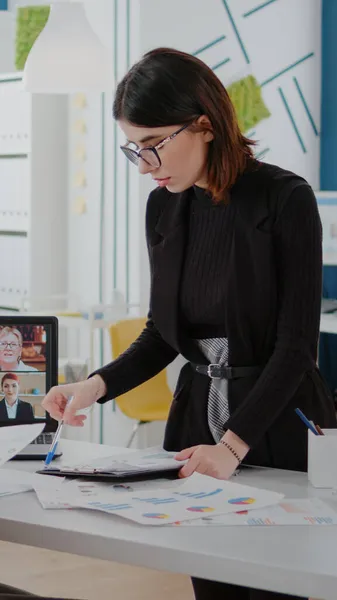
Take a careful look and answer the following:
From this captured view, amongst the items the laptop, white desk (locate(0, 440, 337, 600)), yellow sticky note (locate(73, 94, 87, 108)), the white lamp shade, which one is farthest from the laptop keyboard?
yellow sticky note (locate(73, 94, 87, 108))

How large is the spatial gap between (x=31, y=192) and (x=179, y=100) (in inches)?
157

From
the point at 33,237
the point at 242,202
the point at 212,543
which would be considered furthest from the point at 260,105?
the point at 212,543

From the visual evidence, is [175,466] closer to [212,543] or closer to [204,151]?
[212,543]

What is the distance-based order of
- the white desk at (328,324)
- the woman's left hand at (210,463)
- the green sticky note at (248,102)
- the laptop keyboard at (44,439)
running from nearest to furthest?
the woman's left hand at (210,463) < the laptop keyboard at (44,439) < the white desk at (328,324) < the green sticky note at (248,102)

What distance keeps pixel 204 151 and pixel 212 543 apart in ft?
2.52

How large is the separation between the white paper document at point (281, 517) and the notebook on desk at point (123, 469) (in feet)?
0.76

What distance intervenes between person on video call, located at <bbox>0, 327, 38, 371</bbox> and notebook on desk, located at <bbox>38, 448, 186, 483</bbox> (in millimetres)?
329

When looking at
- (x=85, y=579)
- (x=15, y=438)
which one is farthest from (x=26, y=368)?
(x=85, y=579)

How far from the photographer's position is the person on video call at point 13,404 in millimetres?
2184

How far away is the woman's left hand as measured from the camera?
1799 mm

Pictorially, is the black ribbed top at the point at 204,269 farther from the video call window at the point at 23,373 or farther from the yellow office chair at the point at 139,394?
the yellow office chair at the point at 139,394

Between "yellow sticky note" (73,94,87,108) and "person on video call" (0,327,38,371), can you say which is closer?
"person on video call" (0,327,38,371)

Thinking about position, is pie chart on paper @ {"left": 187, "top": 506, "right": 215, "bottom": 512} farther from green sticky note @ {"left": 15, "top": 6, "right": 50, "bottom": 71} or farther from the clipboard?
green sticky note @ {"left": 15, "top": 6, "right": 50, "bottom": 71}

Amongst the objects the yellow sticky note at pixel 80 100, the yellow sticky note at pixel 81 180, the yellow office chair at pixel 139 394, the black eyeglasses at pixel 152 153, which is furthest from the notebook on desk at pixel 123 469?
the yellow sticky note at pixel 80 100
